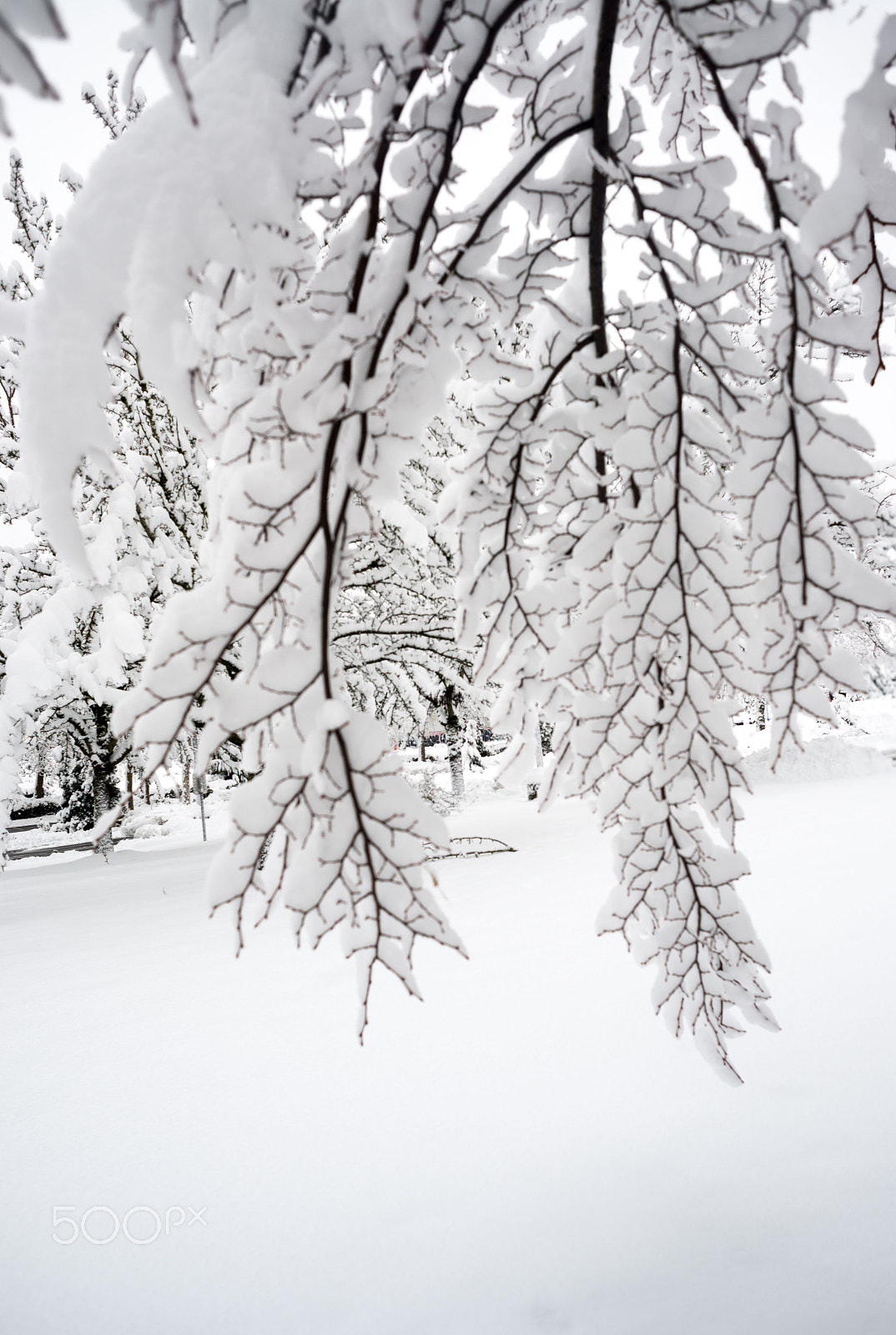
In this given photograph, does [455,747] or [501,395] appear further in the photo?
[455,747]

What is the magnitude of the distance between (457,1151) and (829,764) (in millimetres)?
10296

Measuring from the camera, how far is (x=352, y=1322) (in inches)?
61.4

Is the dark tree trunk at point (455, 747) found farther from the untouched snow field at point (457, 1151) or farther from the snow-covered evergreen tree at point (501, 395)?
the snow-covered evergreen tree at point (501, 395)

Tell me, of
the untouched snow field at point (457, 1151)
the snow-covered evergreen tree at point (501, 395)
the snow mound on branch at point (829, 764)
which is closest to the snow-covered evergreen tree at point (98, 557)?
the untouched snow field at point (457, 1151)

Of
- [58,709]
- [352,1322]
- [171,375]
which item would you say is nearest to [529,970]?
[352,1322]

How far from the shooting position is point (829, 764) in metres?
10.7

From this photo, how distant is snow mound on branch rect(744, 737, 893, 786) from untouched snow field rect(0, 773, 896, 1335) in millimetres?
7518

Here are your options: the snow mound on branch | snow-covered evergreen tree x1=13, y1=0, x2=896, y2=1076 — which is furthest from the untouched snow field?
the snow mound on branch

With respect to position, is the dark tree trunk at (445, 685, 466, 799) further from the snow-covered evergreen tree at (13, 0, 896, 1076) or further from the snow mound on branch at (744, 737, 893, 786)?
the snow-covered evergreen tree at (13, 0, 896, 1076)

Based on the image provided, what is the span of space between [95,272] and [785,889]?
14.3 ft

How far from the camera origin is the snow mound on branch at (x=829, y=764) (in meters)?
10.4

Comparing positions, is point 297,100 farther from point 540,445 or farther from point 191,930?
point 191,930

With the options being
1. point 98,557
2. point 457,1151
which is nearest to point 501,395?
point 457,1151

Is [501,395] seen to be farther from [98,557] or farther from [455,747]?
[455,747]
